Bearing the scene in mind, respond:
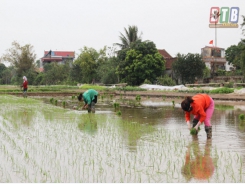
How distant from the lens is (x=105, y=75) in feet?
153

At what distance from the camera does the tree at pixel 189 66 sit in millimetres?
37750

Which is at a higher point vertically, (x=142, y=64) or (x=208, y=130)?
(x=142, y=64)

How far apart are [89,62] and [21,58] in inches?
493

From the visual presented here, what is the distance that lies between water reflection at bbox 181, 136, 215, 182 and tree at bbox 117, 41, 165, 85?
99.9 feet

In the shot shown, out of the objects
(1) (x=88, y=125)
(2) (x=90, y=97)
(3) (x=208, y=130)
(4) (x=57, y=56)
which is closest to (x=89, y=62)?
(4) (x=57, y=56)

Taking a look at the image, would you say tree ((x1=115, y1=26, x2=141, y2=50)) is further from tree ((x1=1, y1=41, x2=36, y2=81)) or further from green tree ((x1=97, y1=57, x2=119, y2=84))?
tree ((x1=1, y1=41, x2=36, y2=81))

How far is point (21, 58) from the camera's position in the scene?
195ft

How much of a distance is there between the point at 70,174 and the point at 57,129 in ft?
15.9

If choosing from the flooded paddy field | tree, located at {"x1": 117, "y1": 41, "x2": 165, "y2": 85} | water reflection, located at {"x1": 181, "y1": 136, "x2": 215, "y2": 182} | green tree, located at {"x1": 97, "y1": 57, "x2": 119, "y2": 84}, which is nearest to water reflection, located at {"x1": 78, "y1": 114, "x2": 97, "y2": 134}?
the flooded paddy field

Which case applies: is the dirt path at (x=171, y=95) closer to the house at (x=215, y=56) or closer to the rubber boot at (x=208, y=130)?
the rubber boot at (x=208, y=130)

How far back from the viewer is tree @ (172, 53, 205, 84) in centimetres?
3775

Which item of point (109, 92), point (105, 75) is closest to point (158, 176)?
point (109, 92)

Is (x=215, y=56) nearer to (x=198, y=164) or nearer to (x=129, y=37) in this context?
(x=129, y=37)

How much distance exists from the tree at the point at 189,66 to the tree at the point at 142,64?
5.22 feet
